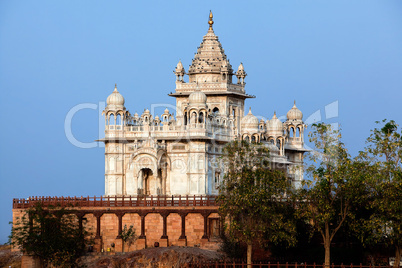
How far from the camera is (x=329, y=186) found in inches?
2569

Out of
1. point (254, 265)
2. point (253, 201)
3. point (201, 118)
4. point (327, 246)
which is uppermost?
point (201, 118)

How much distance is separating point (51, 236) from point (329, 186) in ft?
59.7

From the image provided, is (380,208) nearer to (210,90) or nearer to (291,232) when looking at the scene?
(291,232)

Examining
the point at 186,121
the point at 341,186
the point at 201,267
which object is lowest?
the point at 201,267

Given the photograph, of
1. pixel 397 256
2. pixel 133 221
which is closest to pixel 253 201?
pixel 397 256

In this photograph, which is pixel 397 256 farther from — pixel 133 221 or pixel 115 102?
pixel 115 102

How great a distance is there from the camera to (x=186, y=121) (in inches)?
3297

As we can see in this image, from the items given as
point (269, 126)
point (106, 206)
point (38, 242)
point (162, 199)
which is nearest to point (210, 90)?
point (269, 126)

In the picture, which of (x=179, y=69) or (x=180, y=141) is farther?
(x=179, y=69)

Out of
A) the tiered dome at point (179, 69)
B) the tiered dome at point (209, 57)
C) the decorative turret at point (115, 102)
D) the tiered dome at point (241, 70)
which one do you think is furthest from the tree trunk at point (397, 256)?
the tiered dome at point (179, 69)

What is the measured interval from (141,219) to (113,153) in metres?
11.1

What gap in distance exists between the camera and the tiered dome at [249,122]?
85062mm

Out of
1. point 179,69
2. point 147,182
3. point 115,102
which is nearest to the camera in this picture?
point 147,182

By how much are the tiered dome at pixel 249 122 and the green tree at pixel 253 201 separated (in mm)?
17301
